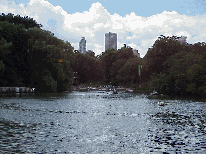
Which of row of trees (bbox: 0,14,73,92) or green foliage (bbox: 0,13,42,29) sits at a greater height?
green foliage (bbox: 0,13,42,29)

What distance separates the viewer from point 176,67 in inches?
4670

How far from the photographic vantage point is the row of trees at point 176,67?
10200cm

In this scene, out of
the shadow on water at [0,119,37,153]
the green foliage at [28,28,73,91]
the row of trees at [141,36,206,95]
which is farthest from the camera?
the green foliage at [28,28,73,91]

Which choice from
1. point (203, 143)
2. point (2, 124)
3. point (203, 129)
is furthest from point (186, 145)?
point (2, 124)

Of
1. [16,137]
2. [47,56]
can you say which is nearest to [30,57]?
[47,56]

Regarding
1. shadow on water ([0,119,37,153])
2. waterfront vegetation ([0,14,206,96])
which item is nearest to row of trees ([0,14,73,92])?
waterfront vegetation ([0,14,206,96])

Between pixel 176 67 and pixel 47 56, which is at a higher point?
pixel 47 56

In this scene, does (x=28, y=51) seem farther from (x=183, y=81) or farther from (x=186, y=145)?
(x=186, y=145)

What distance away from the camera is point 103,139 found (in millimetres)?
24828

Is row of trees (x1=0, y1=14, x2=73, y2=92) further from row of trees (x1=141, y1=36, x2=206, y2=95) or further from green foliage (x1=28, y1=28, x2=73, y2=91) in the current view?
row of trees (x1=141, y1=36, x2=206, y2=95)

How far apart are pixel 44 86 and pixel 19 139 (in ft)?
294

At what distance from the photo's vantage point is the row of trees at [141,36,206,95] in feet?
335

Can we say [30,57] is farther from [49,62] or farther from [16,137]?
[16,137]

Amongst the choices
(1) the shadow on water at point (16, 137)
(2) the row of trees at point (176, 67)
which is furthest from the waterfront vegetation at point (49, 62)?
(1) the shadow on water at point (16, 137)
